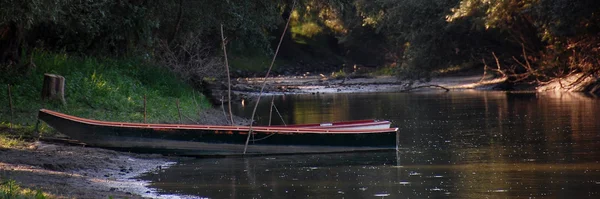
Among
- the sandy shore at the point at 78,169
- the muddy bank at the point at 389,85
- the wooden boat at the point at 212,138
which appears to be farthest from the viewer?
the muddy bank at the point at 389,85

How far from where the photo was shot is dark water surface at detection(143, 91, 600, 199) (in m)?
13.4

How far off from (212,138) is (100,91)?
643cm

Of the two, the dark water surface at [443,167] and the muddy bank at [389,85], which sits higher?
the muddy bank at [389,85]

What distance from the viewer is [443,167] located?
1595 centimetres

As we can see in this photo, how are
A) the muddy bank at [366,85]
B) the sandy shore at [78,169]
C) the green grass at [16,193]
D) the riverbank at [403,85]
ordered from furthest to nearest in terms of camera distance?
the muddy bank at [366,85] < the riverbank at [403,85] < the sandy shore at [78,169] < the green grass at [16,193]

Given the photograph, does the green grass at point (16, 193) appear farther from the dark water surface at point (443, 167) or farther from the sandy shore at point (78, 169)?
the dark water surface at point (443, 167)

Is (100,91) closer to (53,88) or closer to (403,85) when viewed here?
(53,88)

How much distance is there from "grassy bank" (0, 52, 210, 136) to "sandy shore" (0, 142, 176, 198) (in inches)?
105

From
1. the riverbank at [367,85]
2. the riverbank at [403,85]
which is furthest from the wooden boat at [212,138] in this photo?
the riverbank at [367,85]

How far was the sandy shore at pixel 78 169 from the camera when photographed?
41.2 ft

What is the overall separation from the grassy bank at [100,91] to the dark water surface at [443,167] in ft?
11.2

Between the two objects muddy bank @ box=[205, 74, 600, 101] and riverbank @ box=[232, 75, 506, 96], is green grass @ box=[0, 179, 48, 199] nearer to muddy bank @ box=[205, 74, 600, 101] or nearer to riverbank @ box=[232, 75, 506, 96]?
muddy bank @ box=[205, 74, 600, 101]

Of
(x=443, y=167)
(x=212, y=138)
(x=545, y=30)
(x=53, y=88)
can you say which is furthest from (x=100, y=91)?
(x=545, y=30)

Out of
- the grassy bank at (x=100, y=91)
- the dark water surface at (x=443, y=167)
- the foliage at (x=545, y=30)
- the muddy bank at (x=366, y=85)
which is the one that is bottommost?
the dark water surface at (x=443, y=167)
